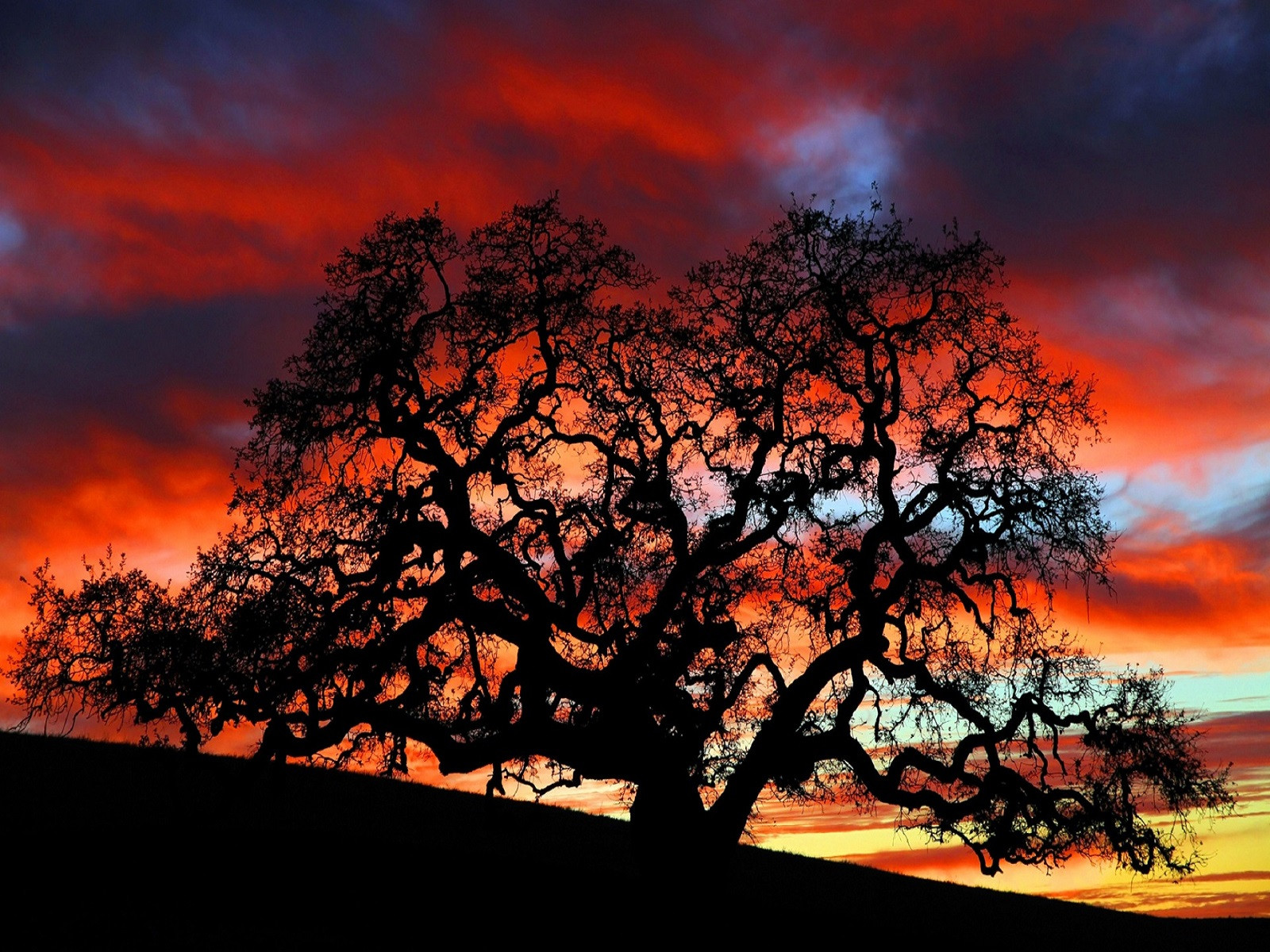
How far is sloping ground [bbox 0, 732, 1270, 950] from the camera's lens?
59.7 ft

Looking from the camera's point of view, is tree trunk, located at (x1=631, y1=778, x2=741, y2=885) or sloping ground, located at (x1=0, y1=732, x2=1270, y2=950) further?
tree trunk, located at (x1=631, y1=778, x2=741, y2=885)

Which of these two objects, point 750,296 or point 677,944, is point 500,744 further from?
Result: point 750,296

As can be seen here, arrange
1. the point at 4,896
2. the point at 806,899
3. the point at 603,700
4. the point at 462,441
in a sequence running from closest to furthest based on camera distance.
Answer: the point at 4,896
the point at 603,700
the point at 462,441
the point at 806,899

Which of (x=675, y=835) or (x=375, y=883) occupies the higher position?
(x=675, y=835)

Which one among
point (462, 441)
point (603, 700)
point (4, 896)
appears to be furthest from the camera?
point (462, 441)

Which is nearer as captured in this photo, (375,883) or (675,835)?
(675,835)

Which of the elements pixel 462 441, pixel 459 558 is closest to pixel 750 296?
pixel 462 441

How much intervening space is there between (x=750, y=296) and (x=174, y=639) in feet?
44.0

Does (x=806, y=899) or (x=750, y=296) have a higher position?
(x=750, y=296)

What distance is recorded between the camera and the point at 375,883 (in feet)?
68.8

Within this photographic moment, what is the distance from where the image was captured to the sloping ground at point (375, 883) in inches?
717

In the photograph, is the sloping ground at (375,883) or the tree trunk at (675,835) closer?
the sloping ground at (375,883)

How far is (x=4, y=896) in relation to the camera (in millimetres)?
18188

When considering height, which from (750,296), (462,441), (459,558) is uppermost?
(750,296)
